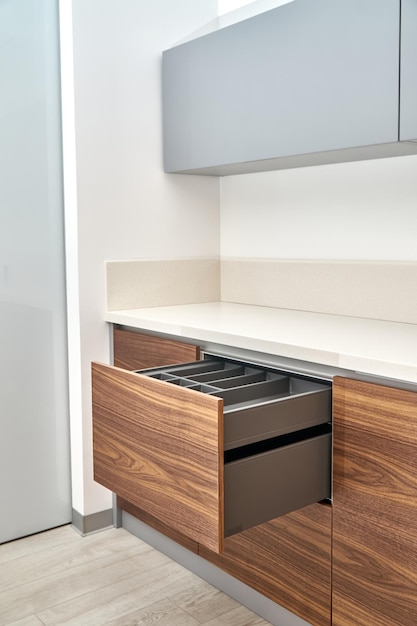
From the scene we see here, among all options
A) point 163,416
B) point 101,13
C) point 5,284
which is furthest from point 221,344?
point 101,13

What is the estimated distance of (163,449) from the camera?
155cm

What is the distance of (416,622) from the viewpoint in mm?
1377

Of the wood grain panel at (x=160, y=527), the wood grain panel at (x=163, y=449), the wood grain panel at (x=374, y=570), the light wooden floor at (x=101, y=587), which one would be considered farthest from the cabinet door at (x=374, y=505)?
the wood grain panel at (x=160, y=527)

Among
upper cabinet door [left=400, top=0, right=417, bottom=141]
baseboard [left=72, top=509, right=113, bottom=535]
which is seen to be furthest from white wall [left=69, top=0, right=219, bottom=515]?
upper cabinet door [left=400, top=0, right=417, bottom=141]

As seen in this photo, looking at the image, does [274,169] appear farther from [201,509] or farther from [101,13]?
[201,509]

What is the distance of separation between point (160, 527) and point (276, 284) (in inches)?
36.9

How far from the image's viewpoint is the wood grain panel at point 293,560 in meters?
1.59

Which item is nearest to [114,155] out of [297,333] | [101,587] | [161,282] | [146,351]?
[161,282]

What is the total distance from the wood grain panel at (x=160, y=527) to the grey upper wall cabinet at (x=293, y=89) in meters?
1.20

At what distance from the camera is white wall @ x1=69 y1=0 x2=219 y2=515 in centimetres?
221

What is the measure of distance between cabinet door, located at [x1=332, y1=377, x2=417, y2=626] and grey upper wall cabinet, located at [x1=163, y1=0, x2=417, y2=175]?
2.22ft

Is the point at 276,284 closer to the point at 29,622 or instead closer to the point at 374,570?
the point at 374,570

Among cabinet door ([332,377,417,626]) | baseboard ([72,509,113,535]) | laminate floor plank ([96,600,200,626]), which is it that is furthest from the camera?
baseboard ([72,509,113,535])

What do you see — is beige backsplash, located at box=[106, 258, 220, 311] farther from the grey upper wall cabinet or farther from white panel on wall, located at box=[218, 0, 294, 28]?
white panel on wall, located at box=[218, 0, 294, 28]
